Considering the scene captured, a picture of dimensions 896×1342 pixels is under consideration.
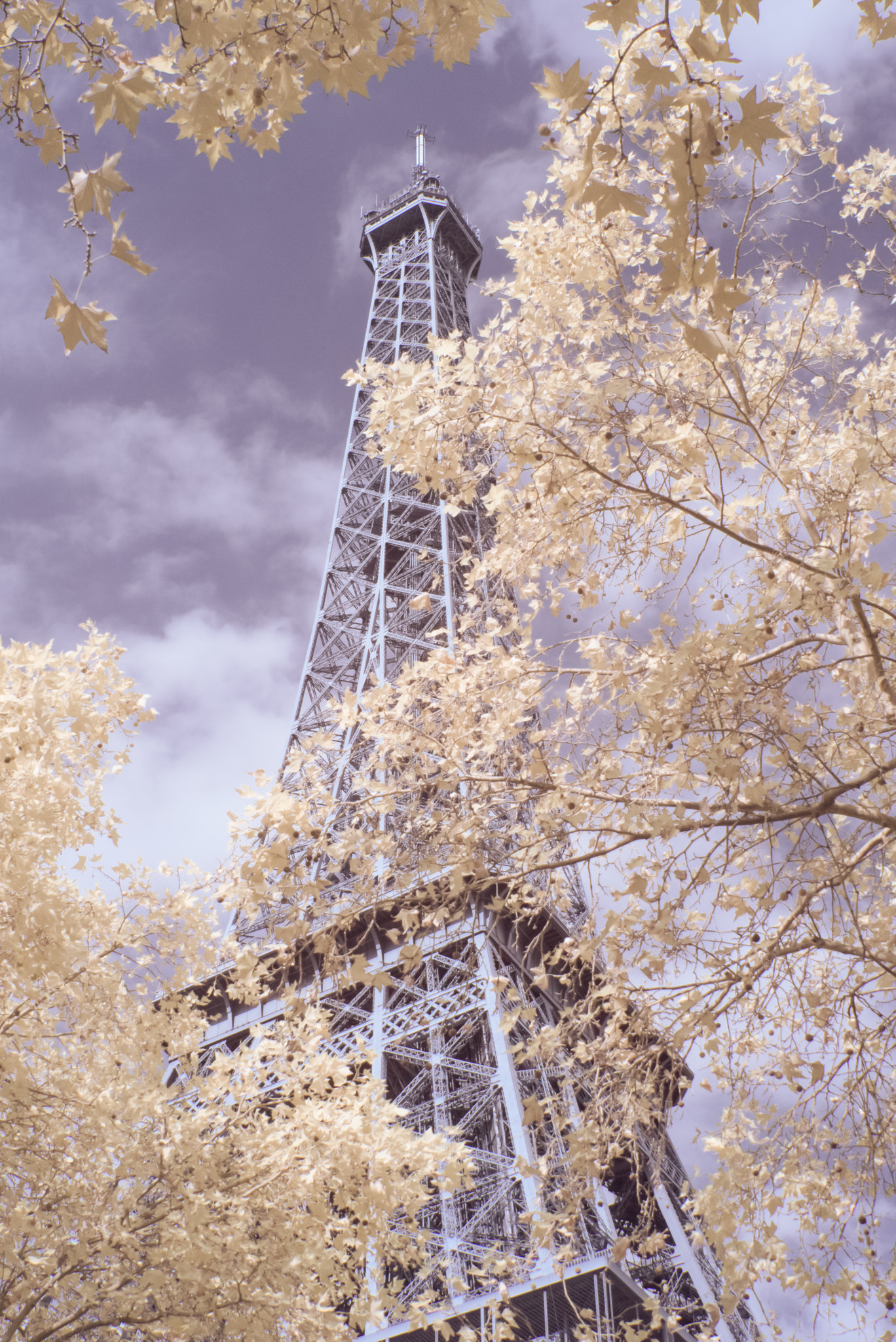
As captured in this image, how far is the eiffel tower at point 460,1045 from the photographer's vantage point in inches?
271

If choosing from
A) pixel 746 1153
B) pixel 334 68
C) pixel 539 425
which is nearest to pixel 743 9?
pixel 334 68

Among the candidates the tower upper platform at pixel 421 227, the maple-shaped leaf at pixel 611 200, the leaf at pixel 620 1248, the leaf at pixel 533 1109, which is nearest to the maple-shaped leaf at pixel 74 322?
the maple-shaped leaf at pixel 611 200

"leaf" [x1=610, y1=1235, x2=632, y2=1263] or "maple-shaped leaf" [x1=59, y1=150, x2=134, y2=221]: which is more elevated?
"maple-shaped leaf" [x1=59, y1=150, x2=134, y2=221]

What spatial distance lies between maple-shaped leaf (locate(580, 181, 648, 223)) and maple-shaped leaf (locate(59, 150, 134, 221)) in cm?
138

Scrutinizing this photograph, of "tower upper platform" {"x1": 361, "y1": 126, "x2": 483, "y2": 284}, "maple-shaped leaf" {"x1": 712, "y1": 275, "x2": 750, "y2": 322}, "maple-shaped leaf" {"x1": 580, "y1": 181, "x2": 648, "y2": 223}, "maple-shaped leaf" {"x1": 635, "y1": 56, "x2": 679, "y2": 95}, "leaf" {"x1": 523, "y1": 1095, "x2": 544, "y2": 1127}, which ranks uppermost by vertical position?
"tower upper platform" {"x1": 361, "y1": 126, "x2": 483, "y2": 284}

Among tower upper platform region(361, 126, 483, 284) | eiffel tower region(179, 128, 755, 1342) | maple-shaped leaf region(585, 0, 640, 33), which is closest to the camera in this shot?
maple-shaped leaf region(585, 0, 640, 33)

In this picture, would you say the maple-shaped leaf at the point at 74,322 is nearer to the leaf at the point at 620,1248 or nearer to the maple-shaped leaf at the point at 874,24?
the maple-shaped leaf at the point at 874,24

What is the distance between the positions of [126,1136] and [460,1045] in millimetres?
12513

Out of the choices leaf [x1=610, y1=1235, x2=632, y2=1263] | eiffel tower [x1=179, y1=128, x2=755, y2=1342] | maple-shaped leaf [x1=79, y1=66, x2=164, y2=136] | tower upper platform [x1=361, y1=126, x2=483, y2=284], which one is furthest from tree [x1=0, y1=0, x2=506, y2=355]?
tower upper platform [x1=361, y1=126, x2=483, y2=284]

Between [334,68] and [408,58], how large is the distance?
0.83 feet

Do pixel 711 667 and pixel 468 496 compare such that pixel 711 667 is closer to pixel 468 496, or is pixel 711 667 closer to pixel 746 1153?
pixel 468 496

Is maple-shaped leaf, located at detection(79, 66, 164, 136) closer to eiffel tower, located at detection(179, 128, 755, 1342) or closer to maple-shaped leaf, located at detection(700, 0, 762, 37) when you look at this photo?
maple-shaped leaf, located at detection(700, 0, 762, 37)

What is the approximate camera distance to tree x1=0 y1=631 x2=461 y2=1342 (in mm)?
5496

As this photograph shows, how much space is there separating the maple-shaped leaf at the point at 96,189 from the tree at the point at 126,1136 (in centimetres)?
369
